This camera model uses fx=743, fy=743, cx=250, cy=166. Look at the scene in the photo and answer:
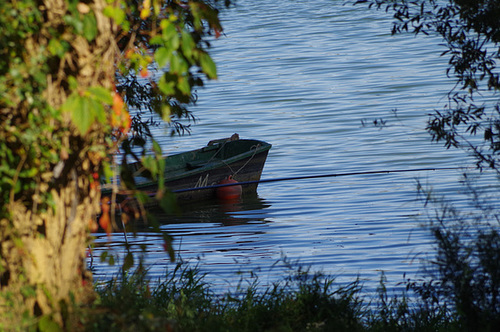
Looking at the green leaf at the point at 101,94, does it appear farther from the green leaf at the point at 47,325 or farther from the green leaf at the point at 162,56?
the green leaf at the point at 47,325

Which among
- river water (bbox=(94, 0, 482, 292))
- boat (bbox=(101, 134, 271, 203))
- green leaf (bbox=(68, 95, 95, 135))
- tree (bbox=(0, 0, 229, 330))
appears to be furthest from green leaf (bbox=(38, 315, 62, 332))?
boat (bbox=(101, 134, 271, 203))

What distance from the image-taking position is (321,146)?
18.9m

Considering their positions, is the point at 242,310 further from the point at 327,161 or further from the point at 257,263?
the point at 327,161

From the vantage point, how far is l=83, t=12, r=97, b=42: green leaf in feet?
11.6

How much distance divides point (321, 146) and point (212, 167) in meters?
5.70

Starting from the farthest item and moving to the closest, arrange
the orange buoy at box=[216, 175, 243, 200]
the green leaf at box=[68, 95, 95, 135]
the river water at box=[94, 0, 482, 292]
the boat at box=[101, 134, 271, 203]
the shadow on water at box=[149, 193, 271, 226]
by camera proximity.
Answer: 1. the orange buoy at box=[216, 175, 243, 200]
2. the boat at box=[101, 134, 271, 203]
3. the shadow on water at box=[149, 193, 271, 226]
4. the river water at box=[94, 0, 482, 292]
5. the green leaf at box=[68, 95, 95, 135]

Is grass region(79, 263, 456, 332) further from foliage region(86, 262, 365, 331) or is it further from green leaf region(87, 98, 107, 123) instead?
green leaf region(87, 98, 107, 123)

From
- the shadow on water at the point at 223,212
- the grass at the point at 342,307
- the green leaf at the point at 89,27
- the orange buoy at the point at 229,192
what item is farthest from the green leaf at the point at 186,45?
the orange buoy at the point at 229,192

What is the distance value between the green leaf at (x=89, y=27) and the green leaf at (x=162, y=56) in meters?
0.32

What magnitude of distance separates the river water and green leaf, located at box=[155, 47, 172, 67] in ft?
8.33

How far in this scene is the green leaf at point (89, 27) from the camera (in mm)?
3541

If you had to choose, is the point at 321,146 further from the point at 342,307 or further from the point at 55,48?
the point at 55,48

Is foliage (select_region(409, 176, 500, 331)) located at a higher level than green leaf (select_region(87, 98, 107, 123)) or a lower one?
lower

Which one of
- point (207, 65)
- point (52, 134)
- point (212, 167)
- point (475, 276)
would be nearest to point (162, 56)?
point (207, 65)
